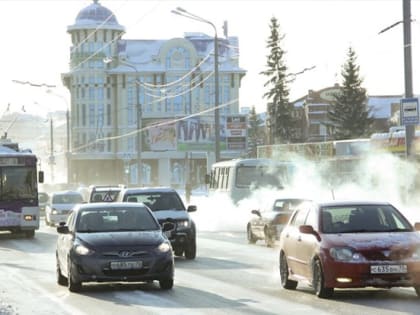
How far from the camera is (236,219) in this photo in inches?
1742

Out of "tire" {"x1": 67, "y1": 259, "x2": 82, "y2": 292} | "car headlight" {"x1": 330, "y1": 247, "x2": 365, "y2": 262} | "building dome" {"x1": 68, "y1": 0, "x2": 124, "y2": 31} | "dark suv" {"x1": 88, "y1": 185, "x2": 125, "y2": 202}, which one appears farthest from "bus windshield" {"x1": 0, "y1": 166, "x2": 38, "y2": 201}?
"building dome" {"x1": 68, "y1": 0, "x2": 124, "y2": 31}

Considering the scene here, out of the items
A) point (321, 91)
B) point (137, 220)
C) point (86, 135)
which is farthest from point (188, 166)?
point (137, 220)

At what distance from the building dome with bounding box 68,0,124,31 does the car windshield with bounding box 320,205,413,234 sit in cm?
10130

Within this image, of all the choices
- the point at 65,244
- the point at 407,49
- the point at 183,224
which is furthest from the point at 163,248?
the point at 407,49

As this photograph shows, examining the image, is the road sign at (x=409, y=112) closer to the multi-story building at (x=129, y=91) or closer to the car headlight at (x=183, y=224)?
the car headlight at (x=183, y=224)

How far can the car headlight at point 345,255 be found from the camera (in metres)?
14.7

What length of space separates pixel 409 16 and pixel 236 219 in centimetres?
1725

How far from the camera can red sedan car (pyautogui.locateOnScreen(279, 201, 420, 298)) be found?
48.0 feet

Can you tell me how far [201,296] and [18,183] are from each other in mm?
22029

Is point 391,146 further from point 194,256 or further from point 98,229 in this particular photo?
point 98,229

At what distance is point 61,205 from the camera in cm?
4897

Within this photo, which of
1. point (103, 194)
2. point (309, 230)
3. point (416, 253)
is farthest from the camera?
point (103, 194)

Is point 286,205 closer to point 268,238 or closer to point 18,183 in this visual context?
point 268,238

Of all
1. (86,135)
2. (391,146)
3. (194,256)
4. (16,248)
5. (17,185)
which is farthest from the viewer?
(86,135)
